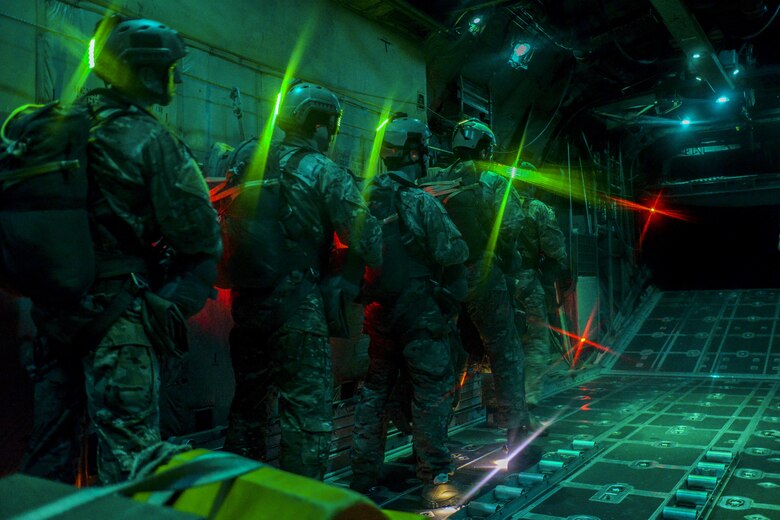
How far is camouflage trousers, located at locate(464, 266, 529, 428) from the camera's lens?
187 inches

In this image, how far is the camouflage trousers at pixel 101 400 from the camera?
204 cm

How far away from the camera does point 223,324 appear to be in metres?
4.05

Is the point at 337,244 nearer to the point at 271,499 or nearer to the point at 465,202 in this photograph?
the point at 465,202

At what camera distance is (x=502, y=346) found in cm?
476

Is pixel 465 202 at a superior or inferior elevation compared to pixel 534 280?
superior

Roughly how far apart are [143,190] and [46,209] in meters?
0.34

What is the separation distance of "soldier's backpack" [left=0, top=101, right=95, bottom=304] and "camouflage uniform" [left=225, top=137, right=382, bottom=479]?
3.86ft

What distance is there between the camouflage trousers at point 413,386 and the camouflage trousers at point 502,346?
2.82 ft

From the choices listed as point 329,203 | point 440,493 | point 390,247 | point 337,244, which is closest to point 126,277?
point 329,203

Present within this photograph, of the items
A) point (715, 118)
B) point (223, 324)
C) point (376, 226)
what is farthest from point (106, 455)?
point (715, 118)

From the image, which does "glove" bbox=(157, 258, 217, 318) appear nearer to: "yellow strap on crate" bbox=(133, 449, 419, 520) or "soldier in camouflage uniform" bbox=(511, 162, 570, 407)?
"yellow strap on crate" bbox=(133, 449, 419, 520)

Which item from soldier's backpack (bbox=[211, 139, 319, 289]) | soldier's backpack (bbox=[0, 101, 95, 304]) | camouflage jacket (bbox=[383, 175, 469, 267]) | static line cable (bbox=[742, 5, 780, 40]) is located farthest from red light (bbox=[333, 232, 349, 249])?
static line cable (bbox=[742, 5, 780, 40])

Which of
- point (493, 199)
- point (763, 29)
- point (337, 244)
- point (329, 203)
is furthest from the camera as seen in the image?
point (763, 29)

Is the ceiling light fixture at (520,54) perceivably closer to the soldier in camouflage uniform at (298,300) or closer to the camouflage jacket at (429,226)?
the camouflage jacket at (429,226)
